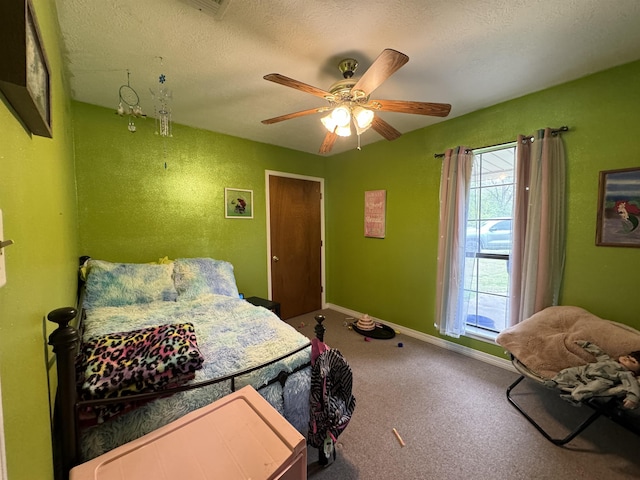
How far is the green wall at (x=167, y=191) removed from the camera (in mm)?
2301

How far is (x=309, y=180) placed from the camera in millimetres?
3863

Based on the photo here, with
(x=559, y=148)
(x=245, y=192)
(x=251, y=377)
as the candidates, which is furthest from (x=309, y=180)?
(x=251, y=377)

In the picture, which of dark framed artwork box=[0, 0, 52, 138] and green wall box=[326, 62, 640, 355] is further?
green wall box=[326, 62, 640, 355]

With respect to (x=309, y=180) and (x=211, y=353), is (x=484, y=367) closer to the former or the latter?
(x=211, y=353)

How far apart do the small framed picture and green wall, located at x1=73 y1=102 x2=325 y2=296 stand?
0.06 m

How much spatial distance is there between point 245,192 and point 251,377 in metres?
2.44

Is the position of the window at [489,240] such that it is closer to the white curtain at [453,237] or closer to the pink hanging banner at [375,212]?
the white curtain at [453,237]

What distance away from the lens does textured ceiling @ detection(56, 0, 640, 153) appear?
4.24ft

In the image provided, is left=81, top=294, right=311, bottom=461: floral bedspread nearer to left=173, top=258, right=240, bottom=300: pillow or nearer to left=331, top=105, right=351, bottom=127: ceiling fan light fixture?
left=173, top=258, right=240, bottom=300: pillow

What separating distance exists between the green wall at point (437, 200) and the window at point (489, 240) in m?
0.20

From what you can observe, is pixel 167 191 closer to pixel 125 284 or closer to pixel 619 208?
pixel 125 284

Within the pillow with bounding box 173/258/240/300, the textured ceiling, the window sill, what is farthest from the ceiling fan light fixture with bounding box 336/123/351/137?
the window sill

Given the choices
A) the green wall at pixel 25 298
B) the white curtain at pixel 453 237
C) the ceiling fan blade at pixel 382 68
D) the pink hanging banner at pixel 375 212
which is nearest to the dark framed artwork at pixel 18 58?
the green wall at pixel 25 298

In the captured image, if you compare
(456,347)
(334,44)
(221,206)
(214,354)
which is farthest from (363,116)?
(456,347)
